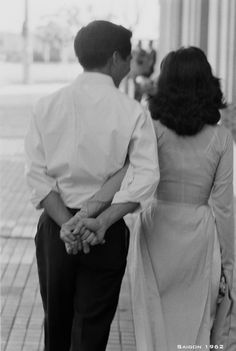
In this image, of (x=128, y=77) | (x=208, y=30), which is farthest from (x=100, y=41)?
(x=128, y=77)

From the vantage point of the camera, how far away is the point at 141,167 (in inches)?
132

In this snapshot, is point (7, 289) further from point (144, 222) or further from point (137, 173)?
point (137, 173)

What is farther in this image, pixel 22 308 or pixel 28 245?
pixel 28 245

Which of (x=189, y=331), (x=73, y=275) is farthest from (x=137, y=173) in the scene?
(x=189, y=331)

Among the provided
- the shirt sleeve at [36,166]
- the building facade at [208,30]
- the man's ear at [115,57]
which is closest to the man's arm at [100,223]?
the shirt sleeve at [36,166]

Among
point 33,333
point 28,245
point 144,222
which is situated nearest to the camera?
point 144,222

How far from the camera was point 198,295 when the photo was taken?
3.83 metres

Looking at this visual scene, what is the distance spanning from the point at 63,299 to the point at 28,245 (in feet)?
12.6

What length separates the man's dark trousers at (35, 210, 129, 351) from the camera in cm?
351

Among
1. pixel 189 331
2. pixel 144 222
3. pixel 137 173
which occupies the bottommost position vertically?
pixel 189 331

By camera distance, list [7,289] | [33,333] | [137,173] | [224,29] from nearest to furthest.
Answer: [137,173], [33,333], [7,289], [224,29]

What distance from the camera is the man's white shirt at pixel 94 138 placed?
3350 millimetres

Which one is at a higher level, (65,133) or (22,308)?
(65,133)

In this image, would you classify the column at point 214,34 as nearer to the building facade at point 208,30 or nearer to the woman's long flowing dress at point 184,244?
the building facade at point 208,30
